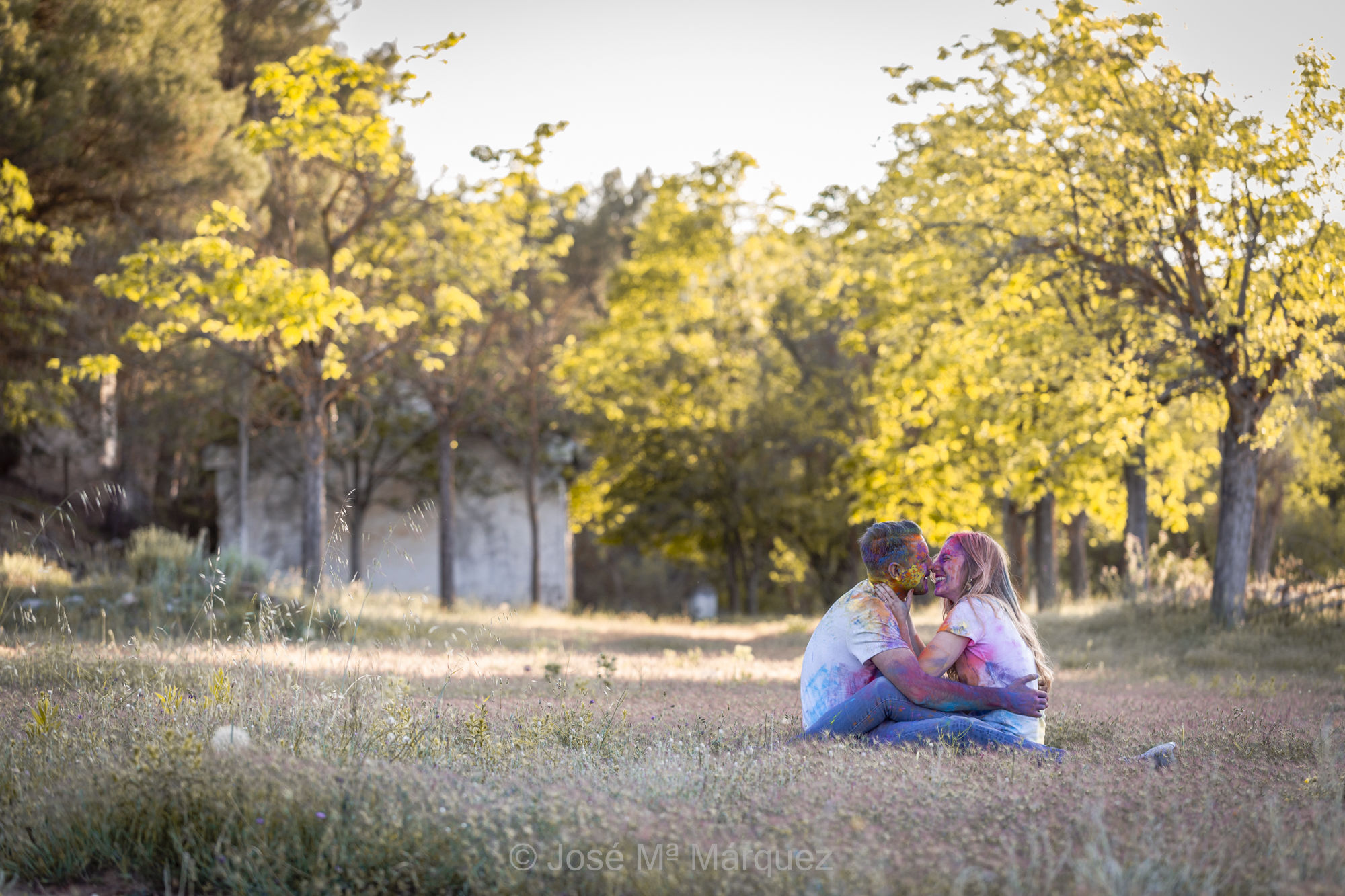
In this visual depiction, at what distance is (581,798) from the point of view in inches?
145

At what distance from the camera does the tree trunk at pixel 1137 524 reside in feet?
50.6

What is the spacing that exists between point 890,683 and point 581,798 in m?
2.06

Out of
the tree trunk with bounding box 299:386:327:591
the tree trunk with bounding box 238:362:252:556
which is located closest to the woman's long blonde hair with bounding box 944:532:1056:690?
the tree trunk with bounding box 299:386:327:591

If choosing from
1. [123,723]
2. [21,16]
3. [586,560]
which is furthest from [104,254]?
[586,560]

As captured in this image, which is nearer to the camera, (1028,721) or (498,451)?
(1028,721)

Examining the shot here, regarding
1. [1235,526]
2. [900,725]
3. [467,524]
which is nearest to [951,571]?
[900,725]

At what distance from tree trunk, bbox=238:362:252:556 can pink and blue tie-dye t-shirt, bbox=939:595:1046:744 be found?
16.9 metres

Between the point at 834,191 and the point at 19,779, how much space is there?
12.4 meters

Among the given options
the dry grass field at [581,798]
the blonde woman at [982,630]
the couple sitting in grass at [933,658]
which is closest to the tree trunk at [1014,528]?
the dry grass field at [581,798]

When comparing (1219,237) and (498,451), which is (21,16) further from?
(1219,237)

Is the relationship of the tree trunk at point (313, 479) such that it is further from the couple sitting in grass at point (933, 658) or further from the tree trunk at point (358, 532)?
the tree trunk at point (358, 532)

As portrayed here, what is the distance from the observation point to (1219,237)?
11516 mm

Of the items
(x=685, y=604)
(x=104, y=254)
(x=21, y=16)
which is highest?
(x=21, y=16)

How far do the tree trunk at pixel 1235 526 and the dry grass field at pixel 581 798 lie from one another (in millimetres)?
5970
